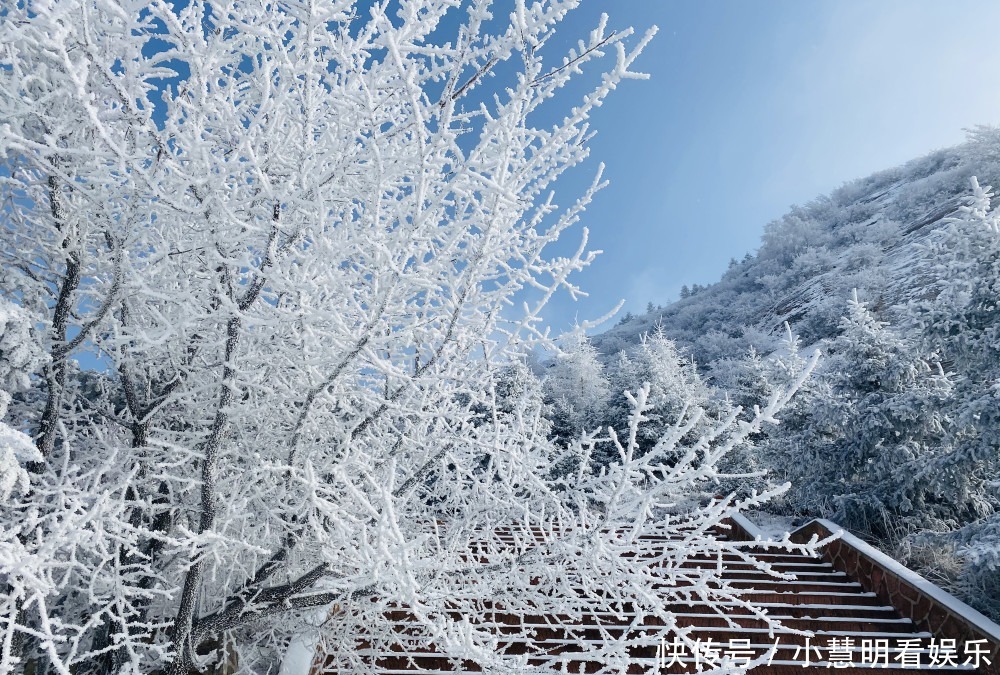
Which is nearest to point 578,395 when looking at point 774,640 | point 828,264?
point 774,640

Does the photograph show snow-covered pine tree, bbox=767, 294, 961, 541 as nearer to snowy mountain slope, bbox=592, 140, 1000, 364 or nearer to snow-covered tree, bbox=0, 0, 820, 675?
snow-covered tree, bbox=0, 0, 820, 675

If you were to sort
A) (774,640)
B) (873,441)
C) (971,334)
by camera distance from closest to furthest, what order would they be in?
(774,640) → (971,334) → (873,441)

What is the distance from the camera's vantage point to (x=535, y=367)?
31891mm

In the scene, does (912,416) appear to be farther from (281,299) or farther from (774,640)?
(281,299)

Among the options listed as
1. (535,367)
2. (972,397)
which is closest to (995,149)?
(535,367)

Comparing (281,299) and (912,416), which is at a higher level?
(912,416)

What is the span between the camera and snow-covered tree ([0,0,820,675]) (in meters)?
1.91

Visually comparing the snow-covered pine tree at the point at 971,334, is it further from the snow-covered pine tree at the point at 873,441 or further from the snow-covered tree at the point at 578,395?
the snow-covered tree at the point at 578,395

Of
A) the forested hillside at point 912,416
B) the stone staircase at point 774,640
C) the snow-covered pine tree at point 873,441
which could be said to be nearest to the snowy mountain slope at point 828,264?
the forested hillside at point 912,416

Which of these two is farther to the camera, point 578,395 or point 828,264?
point 828,264

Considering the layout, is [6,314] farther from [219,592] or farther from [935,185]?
[935,185]

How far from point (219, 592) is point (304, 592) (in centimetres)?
123

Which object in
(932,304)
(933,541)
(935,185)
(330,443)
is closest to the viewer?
(330,443)

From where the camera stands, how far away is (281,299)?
258 cm
